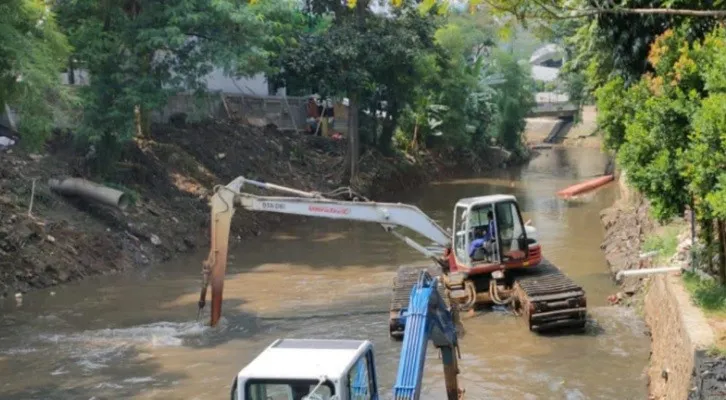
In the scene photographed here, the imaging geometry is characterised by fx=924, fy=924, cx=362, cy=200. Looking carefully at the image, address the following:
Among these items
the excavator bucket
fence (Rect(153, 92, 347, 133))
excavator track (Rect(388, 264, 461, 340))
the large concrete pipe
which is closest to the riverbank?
excavator track (Rect(388, 264, 461, 340))

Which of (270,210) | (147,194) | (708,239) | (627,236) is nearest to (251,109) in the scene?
(147,194)

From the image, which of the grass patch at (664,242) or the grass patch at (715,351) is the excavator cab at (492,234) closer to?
the grass patch at (664,242)

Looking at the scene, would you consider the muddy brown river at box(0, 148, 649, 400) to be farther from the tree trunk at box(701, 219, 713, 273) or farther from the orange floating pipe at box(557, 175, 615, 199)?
the orange floating pipe at box(557, 175, 615, 199)

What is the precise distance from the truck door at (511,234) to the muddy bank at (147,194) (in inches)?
435

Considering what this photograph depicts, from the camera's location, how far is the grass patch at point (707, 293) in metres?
13.4

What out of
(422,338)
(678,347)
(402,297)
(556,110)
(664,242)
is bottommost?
(402,297)

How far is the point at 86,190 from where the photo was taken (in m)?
26.4

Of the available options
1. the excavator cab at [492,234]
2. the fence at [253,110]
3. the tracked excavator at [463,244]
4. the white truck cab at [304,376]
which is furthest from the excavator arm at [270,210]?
the fence at [253,110]

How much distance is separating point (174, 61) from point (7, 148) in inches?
214

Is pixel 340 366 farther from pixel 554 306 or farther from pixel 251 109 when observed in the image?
pixel 251 109

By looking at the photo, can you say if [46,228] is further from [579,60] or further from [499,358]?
[579,60]

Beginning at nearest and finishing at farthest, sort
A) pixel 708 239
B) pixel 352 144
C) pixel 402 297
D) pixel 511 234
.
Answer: pixel 708 239
pixel 402 297
pixel 511 234
pixel 352 144

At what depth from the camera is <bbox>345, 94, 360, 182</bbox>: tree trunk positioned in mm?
39969

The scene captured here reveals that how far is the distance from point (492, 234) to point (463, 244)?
2.18 feet
